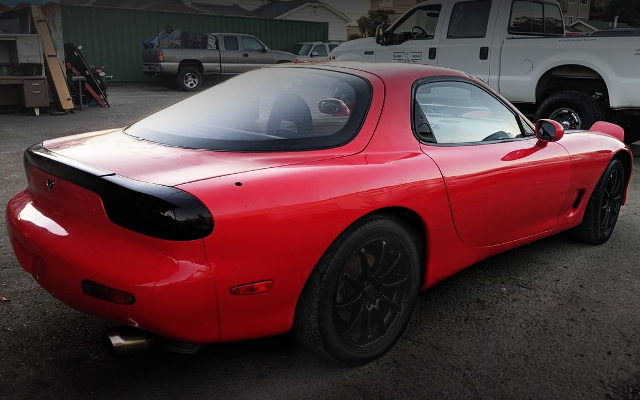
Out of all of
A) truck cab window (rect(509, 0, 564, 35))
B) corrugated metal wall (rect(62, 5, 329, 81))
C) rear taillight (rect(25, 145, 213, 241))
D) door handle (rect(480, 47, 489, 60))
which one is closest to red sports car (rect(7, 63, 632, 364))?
rear taillight (rect(25, 145, 213, 241))

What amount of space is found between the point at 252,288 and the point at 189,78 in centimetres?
1733

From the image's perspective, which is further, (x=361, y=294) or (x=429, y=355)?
(x=429, y=355)

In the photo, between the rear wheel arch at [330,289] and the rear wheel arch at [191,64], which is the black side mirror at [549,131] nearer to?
the rear wheel arch at [330,289]

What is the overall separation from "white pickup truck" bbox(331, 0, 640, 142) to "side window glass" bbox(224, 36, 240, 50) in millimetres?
10734

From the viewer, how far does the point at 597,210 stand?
4.06 metres

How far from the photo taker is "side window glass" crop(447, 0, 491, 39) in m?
8.19

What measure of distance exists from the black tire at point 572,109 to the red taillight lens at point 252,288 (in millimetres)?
6215

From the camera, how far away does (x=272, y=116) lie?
2.80m

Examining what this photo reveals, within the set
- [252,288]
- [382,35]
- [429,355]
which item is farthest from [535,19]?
[252,288]

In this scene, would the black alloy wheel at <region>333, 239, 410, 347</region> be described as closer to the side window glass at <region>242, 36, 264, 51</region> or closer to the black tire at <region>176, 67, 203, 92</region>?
the black tire at <region>176, 67, 203, 92</region>

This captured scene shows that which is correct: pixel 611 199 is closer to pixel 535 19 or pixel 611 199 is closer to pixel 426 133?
pixel 426 133

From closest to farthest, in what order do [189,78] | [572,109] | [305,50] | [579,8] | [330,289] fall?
[330,289] < [572,109] < [189,78] < [305,50] < [579,8]

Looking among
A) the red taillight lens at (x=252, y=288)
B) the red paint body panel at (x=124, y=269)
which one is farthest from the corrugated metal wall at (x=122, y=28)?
the red taillight lens at (x=252, y=288)

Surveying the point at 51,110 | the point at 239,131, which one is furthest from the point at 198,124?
the point at 51,110
